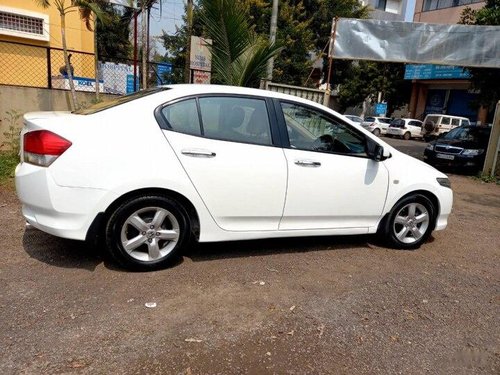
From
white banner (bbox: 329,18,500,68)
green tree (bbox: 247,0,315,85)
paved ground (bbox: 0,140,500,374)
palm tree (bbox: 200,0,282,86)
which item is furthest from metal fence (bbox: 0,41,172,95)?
green tree (bbox: 247,0,315,85)

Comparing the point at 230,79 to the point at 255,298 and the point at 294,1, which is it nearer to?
the point at 255,298

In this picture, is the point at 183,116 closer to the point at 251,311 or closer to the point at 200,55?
the point at 251,311

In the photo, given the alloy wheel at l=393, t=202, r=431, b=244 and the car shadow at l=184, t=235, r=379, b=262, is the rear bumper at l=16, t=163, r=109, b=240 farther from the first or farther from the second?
the alloy wheel at l=393, t=202, r=431, b=244

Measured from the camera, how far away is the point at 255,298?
3.31m

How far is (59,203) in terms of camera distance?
127 inches

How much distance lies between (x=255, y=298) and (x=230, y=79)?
5.21 metres

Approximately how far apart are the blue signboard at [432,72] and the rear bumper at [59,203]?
28934 mm

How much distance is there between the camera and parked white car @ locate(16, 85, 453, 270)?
3.26 meters

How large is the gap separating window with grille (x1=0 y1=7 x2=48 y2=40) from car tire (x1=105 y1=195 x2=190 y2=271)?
39.9 feet

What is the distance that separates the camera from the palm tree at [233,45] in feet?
23.0

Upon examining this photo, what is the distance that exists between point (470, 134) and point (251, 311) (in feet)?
37.9

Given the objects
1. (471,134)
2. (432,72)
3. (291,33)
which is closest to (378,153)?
(471,134)

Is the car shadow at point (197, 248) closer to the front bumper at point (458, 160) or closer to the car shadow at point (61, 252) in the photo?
the car shadow at point (61, 252)

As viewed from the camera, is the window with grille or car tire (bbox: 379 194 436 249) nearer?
car tire (bbox: 379 194 436 249)
